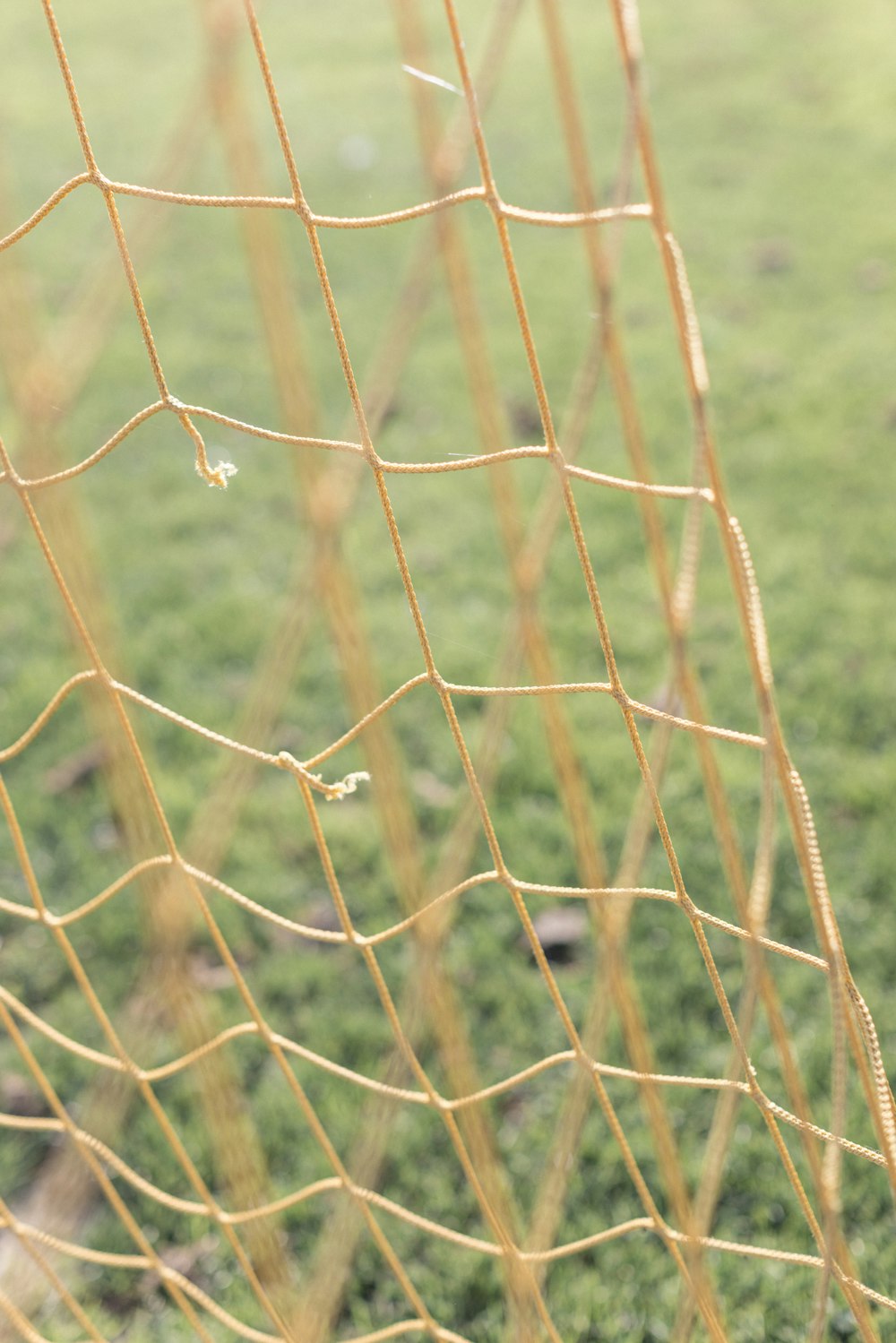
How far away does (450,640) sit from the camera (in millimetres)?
2621

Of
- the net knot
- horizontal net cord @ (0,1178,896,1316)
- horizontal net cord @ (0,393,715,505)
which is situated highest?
horizontal net cord @ (0,393,715,505)

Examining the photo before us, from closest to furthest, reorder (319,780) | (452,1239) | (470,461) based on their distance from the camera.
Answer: (470,461), (319,780), (452,1239)

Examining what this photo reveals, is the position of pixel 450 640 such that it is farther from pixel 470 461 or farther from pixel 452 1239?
pixel 470 461

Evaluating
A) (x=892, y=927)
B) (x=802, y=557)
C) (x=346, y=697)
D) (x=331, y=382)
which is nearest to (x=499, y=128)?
(x=331, y=382)

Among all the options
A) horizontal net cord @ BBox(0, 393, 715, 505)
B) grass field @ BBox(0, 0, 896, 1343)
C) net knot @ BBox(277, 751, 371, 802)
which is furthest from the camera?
grass field @ BBox(0, 0, 896, 1343)

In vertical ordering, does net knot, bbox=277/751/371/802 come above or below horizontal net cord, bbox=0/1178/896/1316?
above

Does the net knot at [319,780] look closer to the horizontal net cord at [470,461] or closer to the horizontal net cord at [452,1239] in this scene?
the horizontal net cord at [470,461]

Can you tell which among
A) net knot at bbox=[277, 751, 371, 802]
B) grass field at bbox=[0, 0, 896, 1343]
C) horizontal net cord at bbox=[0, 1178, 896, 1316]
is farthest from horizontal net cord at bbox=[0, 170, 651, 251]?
horizontal net cord at bbox=[0, 1178, 896, 1316]

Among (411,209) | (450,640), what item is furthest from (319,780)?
(450,640)

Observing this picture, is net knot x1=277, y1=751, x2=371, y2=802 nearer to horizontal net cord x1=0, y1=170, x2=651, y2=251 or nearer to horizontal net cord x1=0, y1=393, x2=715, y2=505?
horizontal net cord x1=0, y1=393, x2=715, y2=505

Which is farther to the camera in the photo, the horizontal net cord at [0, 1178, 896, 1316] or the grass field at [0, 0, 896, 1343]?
the grass field at [0, 0, 896, 1343]

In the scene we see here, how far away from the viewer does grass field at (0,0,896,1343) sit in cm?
161

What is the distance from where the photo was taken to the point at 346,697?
8.20 ft

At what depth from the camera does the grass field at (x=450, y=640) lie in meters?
1.61
